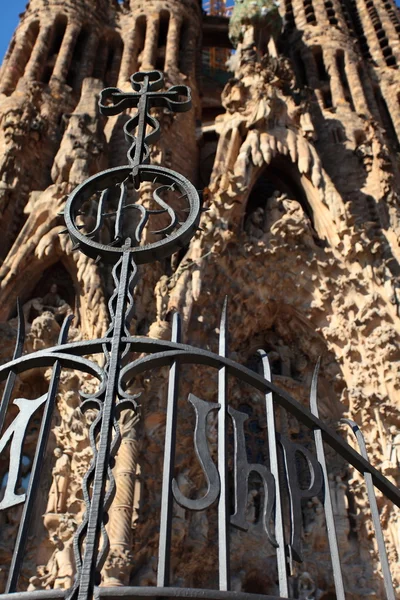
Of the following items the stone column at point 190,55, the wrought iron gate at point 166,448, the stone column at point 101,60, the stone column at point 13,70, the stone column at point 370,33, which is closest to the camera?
the wrought iron gate at point 166,448

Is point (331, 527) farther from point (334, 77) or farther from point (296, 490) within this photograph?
point (334, 77)

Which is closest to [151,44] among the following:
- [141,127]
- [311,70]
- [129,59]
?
[129,59]

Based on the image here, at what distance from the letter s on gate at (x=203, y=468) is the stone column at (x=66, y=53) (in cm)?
1220

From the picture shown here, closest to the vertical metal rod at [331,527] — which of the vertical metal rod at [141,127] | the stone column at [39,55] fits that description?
the vertical metal rod at [141,127]

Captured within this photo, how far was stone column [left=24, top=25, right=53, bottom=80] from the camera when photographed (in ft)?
42.8

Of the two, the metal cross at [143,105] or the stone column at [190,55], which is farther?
the stone column at [190,55]

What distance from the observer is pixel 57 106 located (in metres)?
12.3

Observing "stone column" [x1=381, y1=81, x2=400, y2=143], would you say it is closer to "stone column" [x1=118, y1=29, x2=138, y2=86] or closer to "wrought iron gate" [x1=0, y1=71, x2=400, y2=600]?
"stone column" [x1=118, y1=29, x2=138, y2=86]

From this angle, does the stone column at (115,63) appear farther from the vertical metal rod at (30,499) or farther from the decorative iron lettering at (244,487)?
the decorative iron lettering at (244,487)

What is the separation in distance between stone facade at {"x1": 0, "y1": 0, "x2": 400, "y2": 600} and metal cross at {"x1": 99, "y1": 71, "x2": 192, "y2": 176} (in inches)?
99.1

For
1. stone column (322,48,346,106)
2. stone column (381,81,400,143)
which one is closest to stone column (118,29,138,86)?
stone column (322,48,346,106)

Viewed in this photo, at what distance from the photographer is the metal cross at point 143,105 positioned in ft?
10.7

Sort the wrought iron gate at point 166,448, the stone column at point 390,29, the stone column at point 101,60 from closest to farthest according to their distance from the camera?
the wrought iron gate at point 166,448 < the stone column at point 101,60 < the stone column at point 390,29

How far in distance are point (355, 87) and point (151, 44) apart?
487 centimetres
